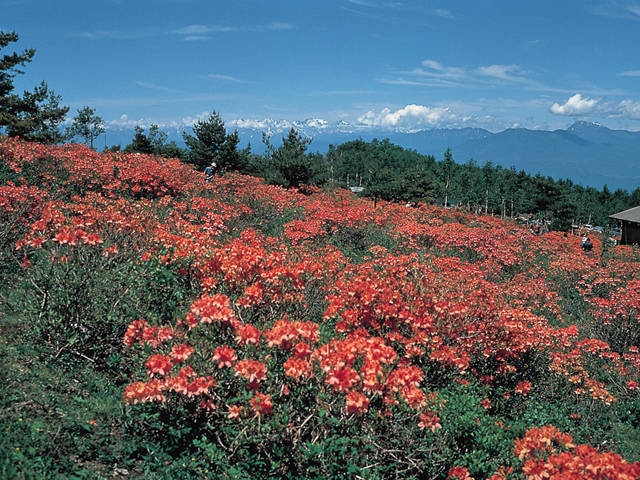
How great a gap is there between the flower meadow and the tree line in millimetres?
15524

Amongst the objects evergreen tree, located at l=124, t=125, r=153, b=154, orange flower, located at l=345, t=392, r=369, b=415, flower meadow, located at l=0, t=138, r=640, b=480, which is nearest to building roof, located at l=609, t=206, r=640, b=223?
flower meadow, located at l=0, t=138, r=640, b=480

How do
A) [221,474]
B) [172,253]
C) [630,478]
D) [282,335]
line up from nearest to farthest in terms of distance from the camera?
1. [630,478]
2. [221,474]
3. [282,335]
4. [172,253]

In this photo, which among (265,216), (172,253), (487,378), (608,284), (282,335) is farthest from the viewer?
(265,216)

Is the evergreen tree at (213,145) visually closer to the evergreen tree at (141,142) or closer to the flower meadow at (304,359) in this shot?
the evergreen tree at (141,142)

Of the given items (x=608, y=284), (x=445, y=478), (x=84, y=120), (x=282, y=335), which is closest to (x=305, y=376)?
(x=282, y=335)

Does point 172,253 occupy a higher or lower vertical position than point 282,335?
higher

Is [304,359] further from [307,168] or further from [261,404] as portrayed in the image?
[307,168]

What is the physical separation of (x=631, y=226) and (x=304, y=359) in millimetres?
36720

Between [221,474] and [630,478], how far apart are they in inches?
114

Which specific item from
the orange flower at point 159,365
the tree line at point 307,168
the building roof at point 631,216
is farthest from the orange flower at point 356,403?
the building roof at point 631,216

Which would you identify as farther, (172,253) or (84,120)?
(84,120)

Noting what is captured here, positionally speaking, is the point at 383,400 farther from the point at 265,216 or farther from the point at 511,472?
the point at 265,216

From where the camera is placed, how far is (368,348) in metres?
3.76

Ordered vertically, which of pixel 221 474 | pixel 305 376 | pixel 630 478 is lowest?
pixel 221 474
